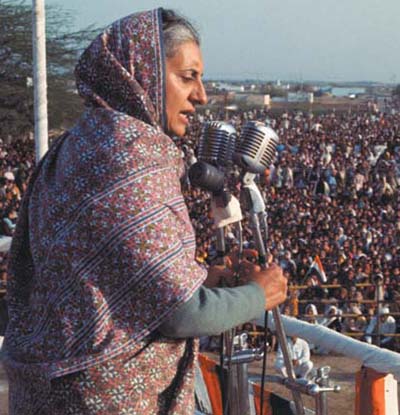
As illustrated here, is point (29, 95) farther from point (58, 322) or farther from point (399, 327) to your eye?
point (58, 322)

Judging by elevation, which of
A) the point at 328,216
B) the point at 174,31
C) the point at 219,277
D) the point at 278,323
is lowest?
the point at 328,216

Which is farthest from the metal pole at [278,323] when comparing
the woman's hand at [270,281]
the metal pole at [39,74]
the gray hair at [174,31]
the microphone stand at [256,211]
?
the metal pole at [39,74]

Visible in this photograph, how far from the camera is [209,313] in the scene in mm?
1483

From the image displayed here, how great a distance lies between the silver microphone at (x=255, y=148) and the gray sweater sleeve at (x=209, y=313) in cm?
47

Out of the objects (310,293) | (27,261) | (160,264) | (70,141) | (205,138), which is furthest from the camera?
(310,293)

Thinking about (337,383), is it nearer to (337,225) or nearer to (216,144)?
(216,144)

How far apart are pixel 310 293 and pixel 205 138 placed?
927 cm

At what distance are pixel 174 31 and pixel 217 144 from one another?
0.50 m

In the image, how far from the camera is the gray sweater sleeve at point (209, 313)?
1.47m

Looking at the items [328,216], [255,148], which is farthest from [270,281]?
[328,216]

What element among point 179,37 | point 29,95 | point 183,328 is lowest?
point 29,95

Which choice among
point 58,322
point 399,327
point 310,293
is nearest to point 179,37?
point 58,322

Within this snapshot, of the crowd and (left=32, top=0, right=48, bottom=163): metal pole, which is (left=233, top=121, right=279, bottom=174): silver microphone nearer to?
the crowd

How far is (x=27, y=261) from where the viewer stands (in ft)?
5.49
